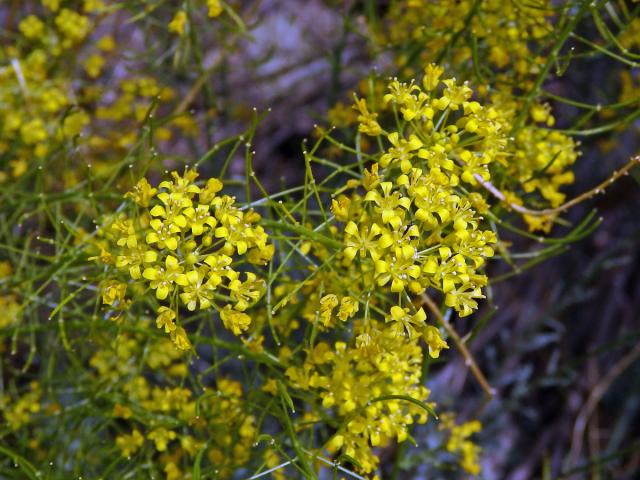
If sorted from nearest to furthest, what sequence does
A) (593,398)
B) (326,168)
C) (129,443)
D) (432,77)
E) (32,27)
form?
(432,77) < (129,443) < (32,27) < (593,398) < (326,168)

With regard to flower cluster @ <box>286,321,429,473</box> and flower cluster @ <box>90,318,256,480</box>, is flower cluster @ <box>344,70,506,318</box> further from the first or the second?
flower cluster @ <box>90,318,256,480</box>

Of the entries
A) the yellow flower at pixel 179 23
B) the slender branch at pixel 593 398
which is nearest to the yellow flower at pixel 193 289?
the yellow flower at pixel 179 23

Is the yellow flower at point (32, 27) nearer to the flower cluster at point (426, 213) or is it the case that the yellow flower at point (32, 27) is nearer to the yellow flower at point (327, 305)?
Answer: the flower cluster at point (426, 213)

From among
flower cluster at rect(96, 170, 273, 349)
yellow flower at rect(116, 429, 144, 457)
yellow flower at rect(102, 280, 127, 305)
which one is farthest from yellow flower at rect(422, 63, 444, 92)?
yellow flower at rect(116, 429, 144, 457)

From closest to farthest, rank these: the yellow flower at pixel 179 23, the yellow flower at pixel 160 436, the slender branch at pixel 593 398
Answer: the yellow flower at pixel 160 436, the yellow flower at pixel 179 23, the slender branch at pixel 593 398

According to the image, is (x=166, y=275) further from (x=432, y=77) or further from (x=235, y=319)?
(x=432, y=77)

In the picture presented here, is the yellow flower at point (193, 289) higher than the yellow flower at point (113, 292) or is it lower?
higher

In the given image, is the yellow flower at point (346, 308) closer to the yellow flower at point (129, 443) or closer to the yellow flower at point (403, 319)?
the yellow flower at point (403, 319)

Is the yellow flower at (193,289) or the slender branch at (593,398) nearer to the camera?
the yellow flower at (193,289)

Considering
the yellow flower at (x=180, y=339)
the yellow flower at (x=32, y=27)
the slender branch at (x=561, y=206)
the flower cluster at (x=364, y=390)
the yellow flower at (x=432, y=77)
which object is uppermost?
the yellow flower at (x=432, y=77)

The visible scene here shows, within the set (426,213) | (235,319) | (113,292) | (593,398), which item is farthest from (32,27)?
(593,398)

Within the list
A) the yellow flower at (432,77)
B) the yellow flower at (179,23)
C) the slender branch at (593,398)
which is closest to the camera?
the yellow flower at (432,77)

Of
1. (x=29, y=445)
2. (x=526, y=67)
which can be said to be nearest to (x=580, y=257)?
(x=526, y=67)
